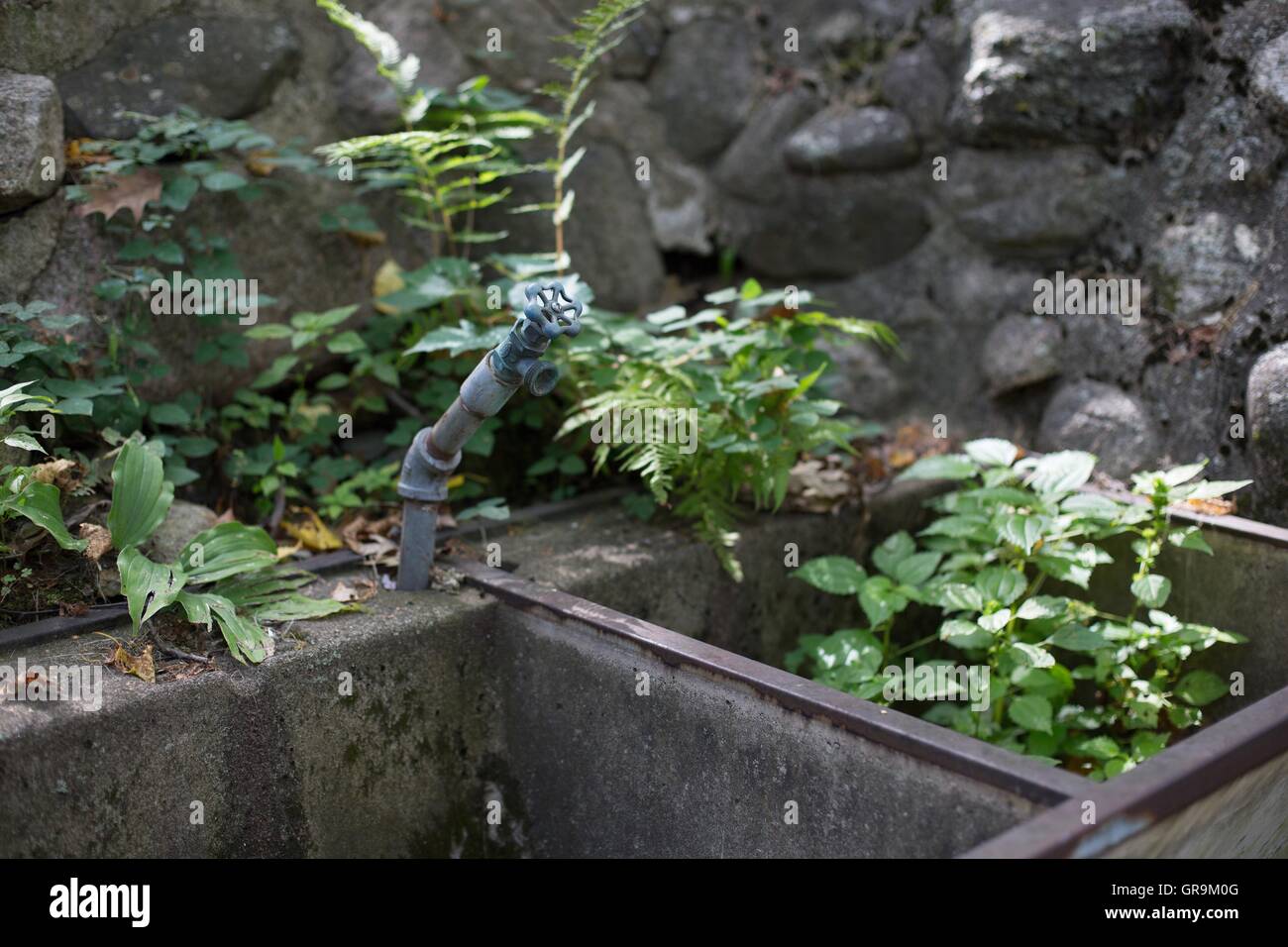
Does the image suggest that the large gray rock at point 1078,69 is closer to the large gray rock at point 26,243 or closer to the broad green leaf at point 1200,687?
the broad green leaf at point 1200,687

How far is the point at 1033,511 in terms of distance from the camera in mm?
2617

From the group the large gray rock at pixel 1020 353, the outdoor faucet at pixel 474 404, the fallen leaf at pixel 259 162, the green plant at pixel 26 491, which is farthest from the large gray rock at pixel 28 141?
the large gray rock at pixel 1020 353

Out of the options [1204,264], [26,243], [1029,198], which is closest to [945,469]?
[1204,264]

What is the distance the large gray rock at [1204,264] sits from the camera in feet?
9.55

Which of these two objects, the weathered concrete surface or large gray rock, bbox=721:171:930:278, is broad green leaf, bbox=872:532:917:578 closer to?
the weathered concrete surface

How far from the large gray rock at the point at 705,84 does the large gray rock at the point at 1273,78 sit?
152cm

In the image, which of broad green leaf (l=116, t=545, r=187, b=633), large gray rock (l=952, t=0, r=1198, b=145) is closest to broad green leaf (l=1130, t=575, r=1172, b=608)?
large gray rock (l=952, t=0, r=1198, b=145)

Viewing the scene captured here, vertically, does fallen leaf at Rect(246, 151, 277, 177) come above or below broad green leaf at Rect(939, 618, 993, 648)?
above

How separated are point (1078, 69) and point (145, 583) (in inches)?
106

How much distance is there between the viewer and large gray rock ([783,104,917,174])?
3535mm

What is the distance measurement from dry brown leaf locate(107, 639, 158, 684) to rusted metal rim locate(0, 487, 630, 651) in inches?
6.8
